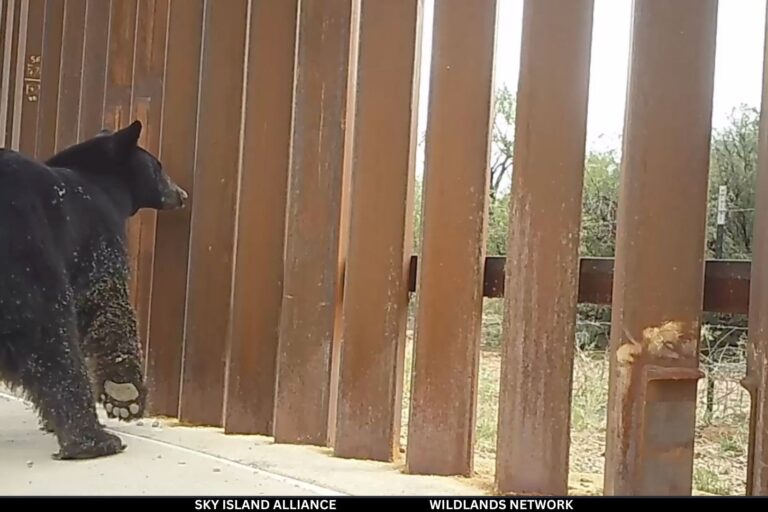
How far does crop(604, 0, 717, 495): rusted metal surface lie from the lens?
222cm

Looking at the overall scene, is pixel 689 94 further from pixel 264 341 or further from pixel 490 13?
pixel 264 341

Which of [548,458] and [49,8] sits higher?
[49,8]

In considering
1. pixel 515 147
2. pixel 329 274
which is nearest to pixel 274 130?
pixel 329 274

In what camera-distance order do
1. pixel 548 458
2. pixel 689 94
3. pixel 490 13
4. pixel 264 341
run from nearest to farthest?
pixel 689 94 < pixel 548 458 < pixel 490 13 < pixel 264 341

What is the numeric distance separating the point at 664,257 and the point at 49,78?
397cm

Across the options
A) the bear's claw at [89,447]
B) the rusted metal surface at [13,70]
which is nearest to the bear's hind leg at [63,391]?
the bear's claw at [89,447]

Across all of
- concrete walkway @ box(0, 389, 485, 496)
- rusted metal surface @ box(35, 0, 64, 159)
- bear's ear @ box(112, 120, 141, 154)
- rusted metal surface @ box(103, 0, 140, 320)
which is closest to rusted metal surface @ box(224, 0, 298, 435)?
concrete walkway @ box(0, 389, 485, 496)

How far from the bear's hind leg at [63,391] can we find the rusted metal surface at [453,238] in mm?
→ 1075

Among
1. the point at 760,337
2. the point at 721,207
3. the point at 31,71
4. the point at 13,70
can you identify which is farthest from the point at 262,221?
the point at 13,70

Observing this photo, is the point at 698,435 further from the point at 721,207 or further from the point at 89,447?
the point at 89,447

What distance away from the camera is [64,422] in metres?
2.92

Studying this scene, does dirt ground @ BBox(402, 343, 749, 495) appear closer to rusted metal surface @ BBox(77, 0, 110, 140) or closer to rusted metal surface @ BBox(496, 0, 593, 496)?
rusted metal surface @ BBox(496, 0, 593, 496)

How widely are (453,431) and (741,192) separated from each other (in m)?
1.44

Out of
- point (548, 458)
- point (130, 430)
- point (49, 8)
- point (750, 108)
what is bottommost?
point (130, 430)
